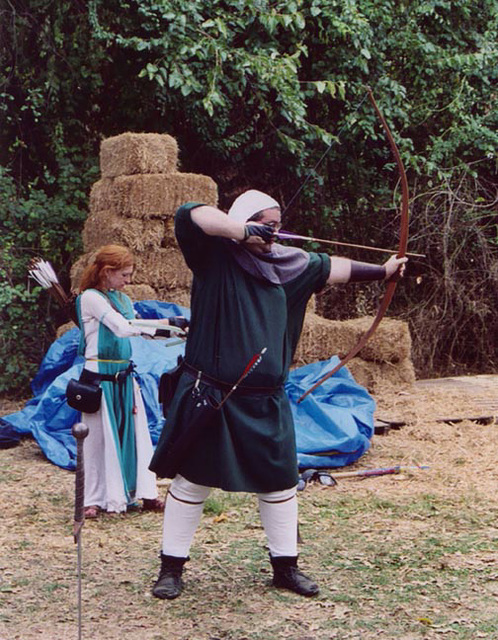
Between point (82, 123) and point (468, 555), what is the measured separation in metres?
6.26

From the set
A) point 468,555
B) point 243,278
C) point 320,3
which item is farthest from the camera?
point 320,3

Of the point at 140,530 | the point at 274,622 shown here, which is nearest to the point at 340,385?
the point at 140,530

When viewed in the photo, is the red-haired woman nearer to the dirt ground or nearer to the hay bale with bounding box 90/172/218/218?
the dirt ground

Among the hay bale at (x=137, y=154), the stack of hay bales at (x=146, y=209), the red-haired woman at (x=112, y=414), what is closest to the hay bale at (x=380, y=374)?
the stack of hay bales at (x=146, y=209)

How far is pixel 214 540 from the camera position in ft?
13.1

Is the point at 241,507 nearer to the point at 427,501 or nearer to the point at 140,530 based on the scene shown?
the point at 140,530

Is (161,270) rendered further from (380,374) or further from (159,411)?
(380,374)

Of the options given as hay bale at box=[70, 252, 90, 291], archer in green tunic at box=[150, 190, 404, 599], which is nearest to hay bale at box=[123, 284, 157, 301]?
hay bale at box=[70, 252, 90, 291]

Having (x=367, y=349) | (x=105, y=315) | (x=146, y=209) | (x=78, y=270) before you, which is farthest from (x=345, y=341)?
(x=105, y=315)

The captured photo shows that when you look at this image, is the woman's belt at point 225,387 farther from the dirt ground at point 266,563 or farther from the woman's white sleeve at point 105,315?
the woman's white sleeve at point 105,315

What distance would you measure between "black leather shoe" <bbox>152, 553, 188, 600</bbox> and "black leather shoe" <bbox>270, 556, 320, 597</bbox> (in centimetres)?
37

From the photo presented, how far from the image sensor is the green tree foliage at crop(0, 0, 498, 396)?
7812 mm

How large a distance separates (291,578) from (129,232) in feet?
14.2

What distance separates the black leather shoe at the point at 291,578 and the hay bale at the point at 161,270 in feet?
13.5
